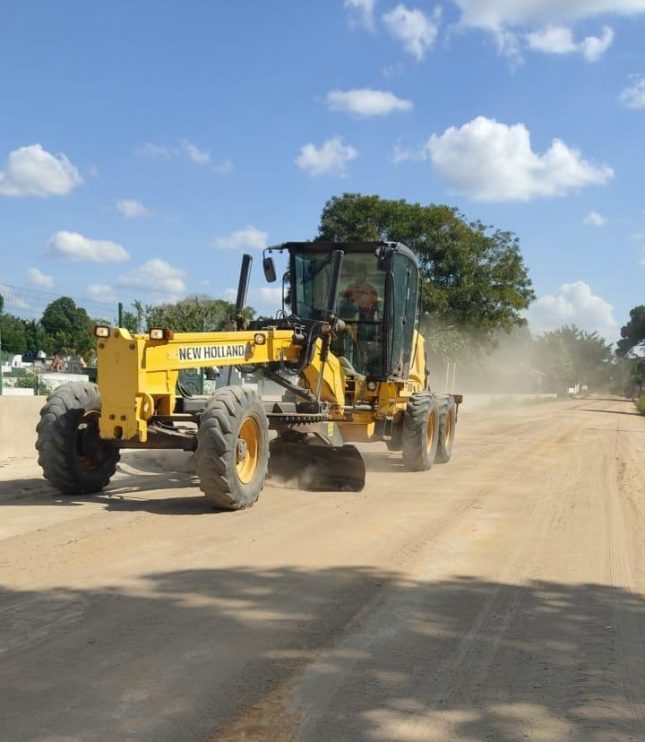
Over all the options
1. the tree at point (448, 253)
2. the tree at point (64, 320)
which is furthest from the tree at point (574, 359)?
the tree at point (64, 320)

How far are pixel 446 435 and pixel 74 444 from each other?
7238mm

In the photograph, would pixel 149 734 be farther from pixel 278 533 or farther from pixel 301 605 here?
pixel 278 533

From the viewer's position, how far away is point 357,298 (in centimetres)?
1159

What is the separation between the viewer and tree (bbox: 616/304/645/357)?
115 m

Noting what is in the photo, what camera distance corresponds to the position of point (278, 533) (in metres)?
6.84

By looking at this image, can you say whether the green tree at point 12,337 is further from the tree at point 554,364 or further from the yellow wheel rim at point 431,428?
the tree at point 554,364

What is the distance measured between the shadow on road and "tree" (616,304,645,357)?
388 ft

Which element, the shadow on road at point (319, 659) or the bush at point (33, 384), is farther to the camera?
the bush at point (33, 384)

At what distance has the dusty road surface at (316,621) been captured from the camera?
3.35m

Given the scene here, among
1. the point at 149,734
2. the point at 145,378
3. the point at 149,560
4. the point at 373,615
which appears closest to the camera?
the point at 149,734

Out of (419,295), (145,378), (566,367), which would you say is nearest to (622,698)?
(145,378)

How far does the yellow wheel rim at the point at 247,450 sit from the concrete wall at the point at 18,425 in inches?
194

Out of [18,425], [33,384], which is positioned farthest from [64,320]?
[18,425]

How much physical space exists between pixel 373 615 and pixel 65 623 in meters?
1.80
